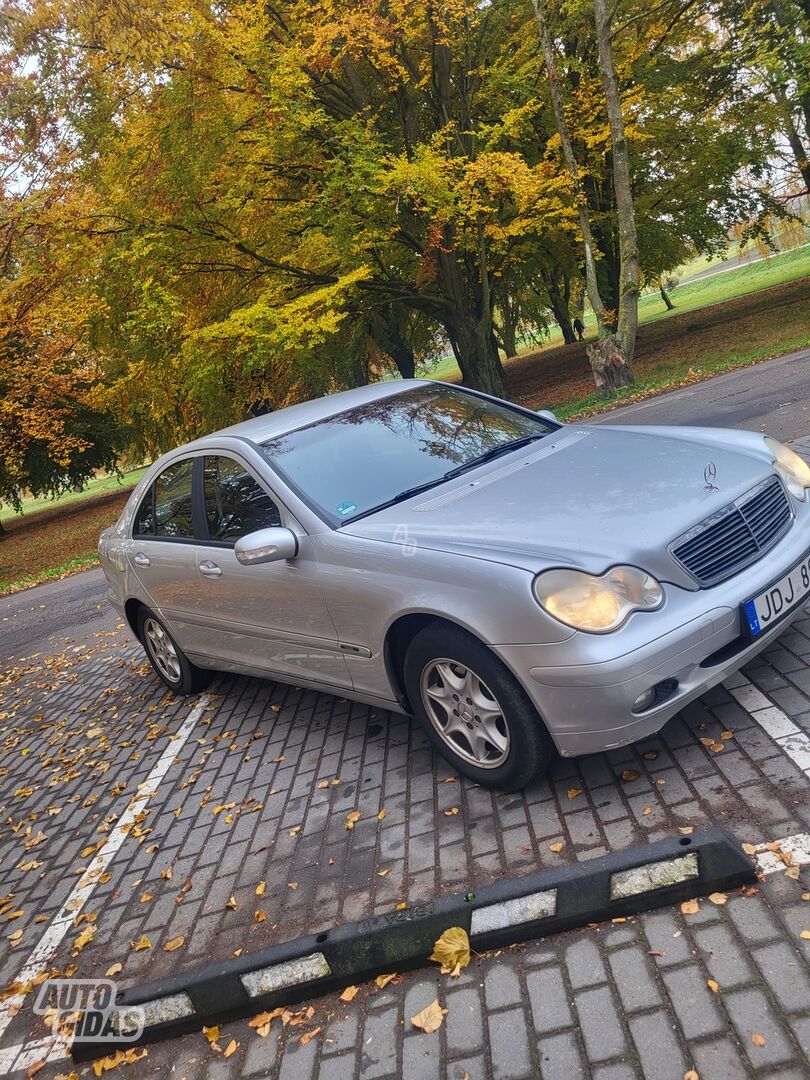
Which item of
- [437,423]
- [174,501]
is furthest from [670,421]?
[174,501]

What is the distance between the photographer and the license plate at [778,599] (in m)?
3.38

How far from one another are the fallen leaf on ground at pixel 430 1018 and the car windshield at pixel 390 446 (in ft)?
7.03

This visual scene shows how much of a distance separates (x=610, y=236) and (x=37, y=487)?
71.1 ft

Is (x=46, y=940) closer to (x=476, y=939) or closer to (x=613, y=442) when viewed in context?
(x=476, y=939)

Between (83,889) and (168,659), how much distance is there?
2264mm

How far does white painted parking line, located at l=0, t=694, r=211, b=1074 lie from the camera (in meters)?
3.44

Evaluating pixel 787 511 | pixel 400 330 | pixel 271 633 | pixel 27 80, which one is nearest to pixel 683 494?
pixel 787 511

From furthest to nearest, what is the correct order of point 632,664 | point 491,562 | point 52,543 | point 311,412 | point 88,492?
point 88,492, point 52,543, point 311,412, point 491,562, point 632,664

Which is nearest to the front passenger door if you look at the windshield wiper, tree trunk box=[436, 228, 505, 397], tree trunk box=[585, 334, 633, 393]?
the windshield wiper

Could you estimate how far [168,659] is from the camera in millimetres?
6203

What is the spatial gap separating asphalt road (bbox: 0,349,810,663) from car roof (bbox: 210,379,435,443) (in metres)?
4.42

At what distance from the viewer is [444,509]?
12.8 feet

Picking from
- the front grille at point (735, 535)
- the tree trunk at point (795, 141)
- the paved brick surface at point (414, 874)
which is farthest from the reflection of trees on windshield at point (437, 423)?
the tree trunk at point (795, 141)

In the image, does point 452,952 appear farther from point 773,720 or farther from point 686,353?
point 686,353
